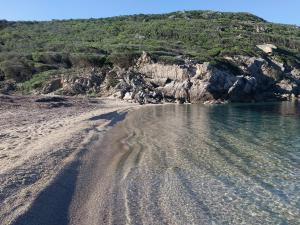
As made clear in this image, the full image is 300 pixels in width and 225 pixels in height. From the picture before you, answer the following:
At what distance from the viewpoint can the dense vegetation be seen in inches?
2685

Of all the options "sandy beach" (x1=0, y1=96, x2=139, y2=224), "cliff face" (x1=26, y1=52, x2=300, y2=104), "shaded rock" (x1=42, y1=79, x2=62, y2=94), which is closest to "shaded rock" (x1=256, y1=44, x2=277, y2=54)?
"cliff face" (x1=26, y1=52, x2=300, y2=104)

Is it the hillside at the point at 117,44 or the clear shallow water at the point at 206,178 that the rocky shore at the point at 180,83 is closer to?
the hillside at the point at 117,44

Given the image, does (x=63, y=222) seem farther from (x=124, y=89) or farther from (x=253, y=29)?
(x=253, y=29)

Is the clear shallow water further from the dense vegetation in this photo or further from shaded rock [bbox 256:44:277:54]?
shaded rock [bbox 256:44:277:54]

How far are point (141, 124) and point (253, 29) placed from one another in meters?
88.4

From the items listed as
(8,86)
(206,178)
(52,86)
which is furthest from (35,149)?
(8,86)

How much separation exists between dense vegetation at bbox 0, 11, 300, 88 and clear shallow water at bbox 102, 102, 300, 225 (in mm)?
43017

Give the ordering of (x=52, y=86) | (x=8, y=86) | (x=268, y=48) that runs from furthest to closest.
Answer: (x=268, y=48) → (x=52, y=86) → (x=8, y=86)

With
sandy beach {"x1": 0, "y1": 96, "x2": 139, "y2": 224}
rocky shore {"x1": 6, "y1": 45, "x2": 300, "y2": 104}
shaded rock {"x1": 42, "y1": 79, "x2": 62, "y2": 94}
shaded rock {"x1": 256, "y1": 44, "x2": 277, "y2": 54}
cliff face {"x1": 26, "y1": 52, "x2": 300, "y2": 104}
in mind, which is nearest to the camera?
sandy beach {"x1": 0, "y1": 96, "x2": 139, "y2": 224}

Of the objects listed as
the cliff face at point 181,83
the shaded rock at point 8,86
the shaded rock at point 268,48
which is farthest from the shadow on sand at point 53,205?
the shaded rock at point 268,48

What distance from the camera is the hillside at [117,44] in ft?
217

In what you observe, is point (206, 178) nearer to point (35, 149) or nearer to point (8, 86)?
point (35, 149)

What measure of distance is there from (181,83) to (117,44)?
2731cm

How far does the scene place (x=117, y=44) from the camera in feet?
276
